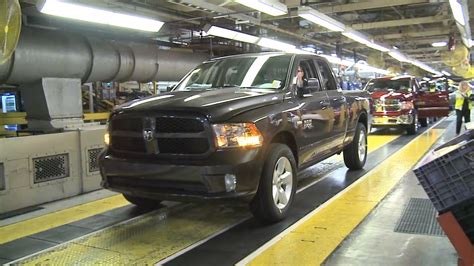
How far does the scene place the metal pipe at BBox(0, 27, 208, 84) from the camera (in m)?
6.59

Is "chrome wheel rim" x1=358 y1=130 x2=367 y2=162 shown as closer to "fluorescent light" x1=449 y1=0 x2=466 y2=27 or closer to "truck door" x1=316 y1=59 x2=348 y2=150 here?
"truck door" x1=316 y1=59 x2=348 y2=150

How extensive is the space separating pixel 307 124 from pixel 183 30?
793cm

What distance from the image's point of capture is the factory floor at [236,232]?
396 cm

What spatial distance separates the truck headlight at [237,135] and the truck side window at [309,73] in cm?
133

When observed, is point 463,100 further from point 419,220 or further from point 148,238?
point 148,238

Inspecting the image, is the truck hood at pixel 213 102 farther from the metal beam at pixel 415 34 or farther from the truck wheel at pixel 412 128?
the metal beam at pixel 415 34

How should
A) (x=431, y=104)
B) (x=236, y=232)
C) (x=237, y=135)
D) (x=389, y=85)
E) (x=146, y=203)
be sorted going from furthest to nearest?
(x=431, y=104) → (x=389, y=85) → (x=146, y=203) → (x=236, y=232) → (x=237, y=135)

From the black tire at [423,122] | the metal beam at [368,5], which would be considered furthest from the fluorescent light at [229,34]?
the black tire at [423,122]

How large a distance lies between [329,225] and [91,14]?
465cm

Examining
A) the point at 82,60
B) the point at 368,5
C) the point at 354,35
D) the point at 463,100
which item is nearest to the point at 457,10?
the point at 368,5

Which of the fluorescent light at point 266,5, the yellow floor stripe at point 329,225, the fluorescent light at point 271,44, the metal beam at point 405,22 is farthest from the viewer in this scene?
the metal beam at point 405,22

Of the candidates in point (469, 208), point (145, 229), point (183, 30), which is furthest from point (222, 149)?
point (183, 30)

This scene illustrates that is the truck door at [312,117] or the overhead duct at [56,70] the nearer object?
the truck door at [312,117]

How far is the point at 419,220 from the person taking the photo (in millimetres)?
4922
